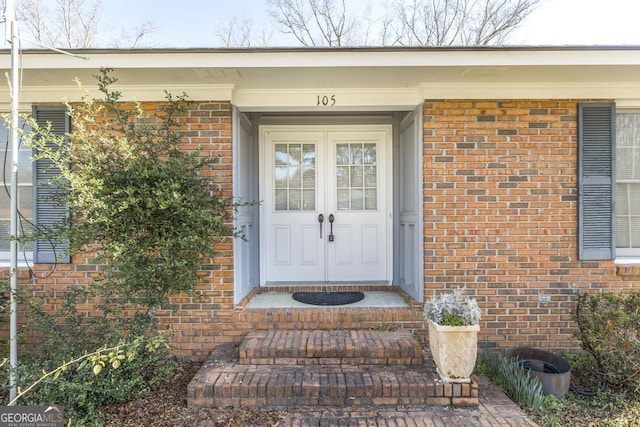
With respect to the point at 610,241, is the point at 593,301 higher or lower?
lower

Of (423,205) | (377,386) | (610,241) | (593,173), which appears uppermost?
(593,173)

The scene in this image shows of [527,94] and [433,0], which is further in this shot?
[433,0]

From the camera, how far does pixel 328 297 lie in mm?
4105

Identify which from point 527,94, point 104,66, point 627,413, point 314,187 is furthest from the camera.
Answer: point 314,187

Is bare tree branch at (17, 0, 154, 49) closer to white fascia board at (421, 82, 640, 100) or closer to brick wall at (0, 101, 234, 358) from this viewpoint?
brick wall at (0, 101, 234, 358)

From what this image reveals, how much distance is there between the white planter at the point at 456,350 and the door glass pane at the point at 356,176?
209cm

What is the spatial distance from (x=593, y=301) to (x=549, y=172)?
1.26 meters

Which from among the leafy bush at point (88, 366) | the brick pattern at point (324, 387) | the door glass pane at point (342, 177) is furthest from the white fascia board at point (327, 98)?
the brick pattern at point (324, 387)

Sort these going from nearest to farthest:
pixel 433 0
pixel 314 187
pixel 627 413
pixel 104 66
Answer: pixel 627 413, pixel 104 66, pixel 314 187, pixel 433 0

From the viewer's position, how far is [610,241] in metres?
3.56

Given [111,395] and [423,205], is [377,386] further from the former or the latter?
[111,395]

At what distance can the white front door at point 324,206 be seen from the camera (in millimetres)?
4496

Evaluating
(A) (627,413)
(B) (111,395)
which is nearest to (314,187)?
(B) (111,395)

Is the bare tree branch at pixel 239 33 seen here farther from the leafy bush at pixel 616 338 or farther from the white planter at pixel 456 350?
the leafy bush at pixel 616 338
